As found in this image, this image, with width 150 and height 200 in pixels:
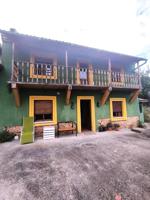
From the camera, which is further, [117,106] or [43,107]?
[117,106]

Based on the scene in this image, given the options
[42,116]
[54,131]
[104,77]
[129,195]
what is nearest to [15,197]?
[129,195]

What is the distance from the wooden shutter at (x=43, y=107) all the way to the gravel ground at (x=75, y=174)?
2.96 metres

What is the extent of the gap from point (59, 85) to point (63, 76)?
1220mm

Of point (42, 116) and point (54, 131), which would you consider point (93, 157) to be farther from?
point (42, 116)

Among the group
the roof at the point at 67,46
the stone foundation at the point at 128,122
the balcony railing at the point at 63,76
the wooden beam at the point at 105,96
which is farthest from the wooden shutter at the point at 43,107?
the stone foundation at the point at 128,122

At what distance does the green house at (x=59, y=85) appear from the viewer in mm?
6812

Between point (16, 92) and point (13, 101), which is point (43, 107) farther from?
point (16, 92)

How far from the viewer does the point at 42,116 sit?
297 inches

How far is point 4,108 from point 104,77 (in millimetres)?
7033


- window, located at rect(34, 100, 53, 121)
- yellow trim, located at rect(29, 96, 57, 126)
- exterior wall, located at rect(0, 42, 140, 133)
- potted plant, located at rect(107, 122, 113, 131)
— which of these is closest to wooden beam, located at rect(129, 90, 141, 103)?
potted plant, located at rect(107, 122, 113, 131)

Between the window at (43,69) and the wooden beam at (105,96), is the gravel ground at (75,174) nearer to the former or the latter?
the wooden beam at (105,96)

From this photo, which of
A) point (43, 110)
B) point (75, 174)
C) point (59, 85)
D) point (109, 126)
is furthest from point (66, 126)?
point (75, 174)

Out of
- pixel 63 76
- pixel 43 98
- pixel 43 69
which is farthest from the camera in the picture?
pixel 63 76

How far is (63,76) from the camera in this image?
7.99 m
